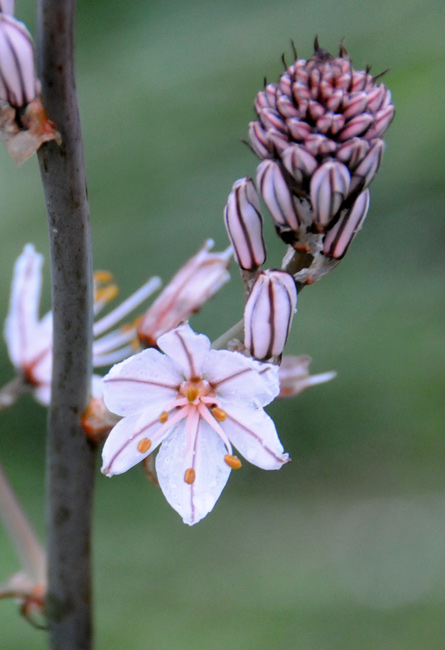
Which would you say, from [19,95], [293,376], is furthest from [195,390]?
[19,95]

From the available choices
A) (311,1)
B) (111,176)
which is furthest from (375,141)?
(311,1)

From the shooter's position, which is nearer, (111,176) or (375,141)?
(375,141)

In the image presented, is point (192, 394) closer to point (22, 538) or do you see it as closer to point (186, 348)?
point (186, 348)

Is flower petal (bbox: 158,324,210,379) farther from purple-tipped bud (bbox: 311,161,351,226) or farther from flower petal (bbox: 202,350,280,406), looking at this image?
purple-tipped bud (bbox: 311,161,351,226)

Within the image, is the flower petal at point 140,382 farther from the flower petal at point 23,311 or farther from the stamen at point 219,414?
the flower petal at point 23,311

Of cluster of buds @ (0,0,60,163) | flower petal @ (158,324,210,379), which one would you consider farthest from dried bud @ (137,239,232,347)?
cluster of buds @ (0,0,60,163)

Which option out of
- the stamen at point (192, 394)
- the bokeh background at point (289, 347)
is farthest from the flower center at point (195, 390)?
the bokeh background at point (289, 347)

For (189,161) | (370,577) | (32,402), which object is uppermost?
(189,161)

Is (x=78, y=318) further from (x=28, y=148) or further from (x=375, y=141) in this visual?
(x=375, y=141)
